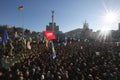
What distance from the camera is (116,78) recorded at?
12.9 m

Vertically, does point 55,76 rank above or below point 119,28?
below

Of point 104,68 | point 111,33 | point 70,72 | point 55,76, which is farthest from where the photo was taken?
point 111,33

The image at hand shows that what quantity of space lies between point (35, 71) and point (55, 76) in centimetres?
139

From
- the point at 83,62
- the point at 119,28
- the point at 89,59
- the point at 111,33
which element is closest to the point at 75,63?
the point at 83,62

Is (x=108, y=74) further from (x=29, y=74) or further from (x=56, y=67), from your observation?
(x=29, y=74)

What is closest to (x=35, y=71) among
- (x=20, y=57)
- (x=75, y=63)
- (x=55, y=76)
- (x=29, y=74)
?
(x=29, y=74)

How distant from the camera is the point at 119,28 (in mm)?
97562

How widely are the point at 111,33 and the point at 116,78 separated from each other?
248ft

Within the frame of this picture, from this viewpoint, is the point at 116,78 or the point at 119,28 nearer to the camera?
the point at 116,78

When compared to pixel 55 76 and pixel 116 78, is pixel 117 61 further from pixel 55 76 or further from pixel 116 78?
pixel 55 76

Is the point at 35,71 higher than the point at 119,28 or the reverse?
the reverse

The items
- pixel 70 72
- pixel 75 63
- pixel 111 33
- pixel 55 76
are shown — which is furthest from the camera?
pixel 111 33

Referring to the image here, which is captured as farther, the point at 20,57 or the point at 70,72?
the point at 20,57

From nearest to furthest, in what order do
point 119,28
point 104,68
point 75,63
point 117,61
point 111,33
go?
point 104,68, point 75,63, point 117,61, point 111,33, point 119,28
